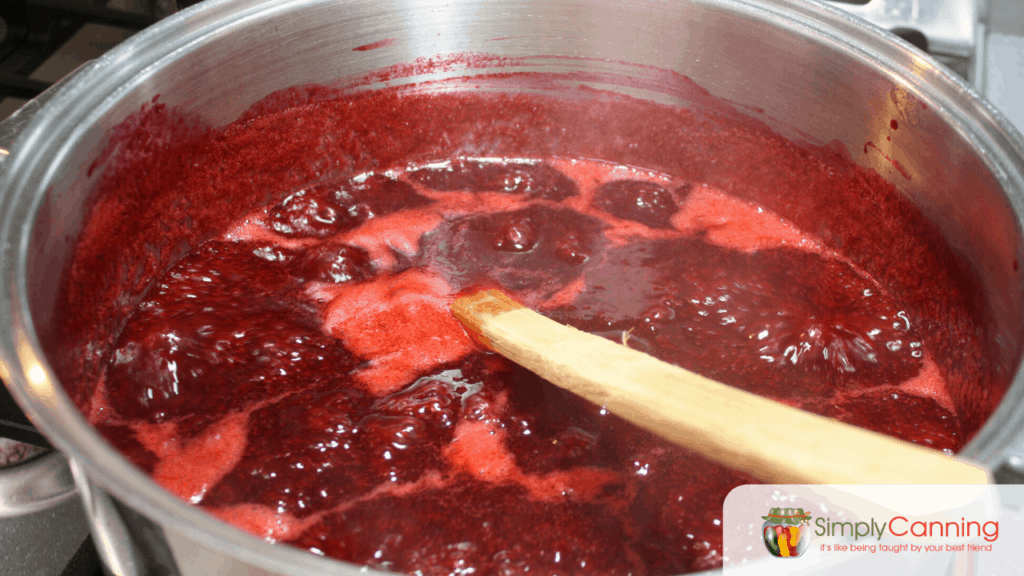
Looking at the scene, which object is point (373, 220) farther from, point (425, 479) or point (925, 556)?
point (925, 556)

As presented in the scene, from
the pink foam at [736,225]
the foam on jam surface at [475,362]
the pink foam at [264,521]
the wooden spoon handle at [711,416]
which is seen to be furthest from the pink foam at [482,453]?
the pink foam at [736,225]

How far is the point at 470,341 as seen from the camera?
4.65 ft

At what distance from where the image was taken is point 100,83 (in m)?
1.25

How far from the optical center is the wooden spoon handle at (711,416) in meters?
0.92

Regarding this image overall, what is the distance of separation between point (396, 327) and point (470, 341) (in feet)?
0.46

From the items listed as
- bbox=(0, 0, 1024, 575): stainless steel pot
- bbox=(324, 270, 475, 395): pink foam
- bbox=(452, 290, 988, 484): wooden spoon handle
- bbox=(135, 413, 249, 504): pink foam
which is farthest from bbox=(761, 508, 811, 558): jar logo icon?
bbox=(135, 413, 249, 504): pink foam

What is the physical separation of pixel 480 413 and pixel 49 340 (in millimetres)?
621

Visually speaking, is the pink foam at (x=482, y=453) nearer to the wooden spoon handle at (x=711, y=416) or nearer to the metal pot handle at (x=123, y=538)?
the wooden spoon handle at (x=711, y=416)

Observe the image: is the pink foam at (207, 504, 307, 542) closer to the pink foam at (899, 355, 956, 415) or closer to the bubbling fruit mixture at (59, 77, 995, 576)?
the bubbling fruit mixture at (59, 77, 995, 576)

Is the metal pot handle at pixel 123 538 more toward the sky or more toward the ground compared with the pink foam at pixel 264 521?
more toward the sky

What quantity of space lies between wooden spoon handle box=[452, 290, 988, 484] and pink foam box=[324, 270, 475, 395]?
8 cm

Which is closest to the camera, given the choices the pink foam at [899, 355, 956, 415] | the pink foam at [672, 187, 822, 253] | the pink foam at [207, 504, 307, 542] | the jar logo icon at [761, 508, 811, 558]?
the jar logo icon at [761, 508, 811, 558]

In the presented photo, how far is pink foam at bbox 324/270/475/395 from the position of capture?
1371mm

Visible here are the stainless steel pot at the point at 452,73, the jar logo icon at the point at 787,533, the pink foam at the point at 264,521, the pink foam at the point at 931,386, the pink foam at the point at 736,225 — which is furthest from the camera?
the pink foam at the point at 736,225
